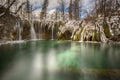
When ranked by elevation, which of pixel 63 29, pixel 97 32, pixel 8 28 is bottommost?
pixel 97 32

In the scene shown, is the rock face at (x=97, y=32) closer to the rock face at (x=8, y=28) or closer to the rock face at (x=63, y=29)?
the rock face at (x=63, y=29)

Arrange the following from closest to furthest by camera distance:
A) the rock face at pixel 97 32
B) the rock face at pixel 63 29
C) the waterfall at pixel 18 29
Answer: the rock face at pixel 97 32 → the rock face at pixel 63 29 → the waterfall at pixel 18 29

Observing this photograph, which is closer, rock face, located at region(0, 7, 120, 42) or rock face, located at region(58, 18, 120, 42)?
rock face, located at region(58, 18, 120, 42)

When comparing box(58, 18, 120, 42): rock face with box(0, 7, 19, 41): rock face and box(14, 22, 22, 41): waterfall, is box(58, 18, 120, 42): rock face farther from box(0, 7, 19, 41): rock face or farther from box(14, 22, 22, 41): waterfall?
box(0, 7, 19, 41): rock face

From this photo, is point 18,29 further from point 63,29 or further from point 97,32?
point 97,32

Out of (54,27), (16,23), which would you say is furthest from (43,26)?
(16,23)

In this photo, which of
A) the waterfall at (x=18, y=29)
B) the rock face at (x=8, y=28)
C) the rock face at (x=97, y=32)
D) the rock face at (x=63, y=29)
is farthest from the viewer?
the waterfall at (x=18, y=29)

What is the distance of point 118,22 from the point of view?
4512 cm

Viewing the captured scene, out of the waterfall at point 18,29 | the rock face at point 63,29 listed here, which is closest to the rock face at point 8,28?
the rock face at point 63,29

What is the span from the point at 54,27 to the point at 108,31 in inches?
1016

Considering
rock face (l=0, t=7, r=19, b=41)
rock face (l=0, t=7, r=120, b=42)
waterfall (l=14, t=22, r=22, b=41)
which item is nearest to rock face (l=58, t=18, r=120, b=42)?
rock face (l=0, t=7, r=120, b=42)

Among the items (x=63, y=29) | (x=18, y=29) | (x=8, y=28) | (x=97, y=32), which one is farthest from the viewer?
(x=63, y=29)

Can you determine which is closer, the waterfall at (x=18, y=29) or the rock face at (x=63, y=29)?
the rock face at (x=63, y=29)

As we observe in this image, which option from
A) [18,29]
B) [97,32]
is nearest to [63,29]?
[18,29]
